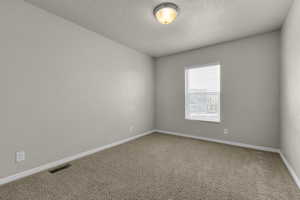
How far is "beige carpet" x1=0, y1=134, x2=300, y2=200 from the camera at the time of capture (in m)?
1.59

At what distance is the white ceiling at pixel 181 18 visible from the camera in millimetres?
2031

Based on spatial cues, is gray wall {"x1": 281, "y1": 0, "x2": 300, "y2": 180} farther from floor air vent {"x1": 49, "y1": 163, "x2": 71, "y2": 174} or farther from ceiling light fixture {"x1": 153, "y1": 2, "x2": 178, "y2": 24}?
floor air vent {"x1": 49, "y1": 163, "x2": 71, "y2": 174}

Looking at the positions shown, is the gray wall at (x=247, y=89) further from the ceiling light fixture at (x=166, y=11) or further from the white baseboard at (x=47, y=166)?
the white baseboard at (x=47, y=166)

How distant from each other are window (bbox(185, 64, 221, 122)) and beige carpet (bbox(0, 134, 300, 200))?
1.21m

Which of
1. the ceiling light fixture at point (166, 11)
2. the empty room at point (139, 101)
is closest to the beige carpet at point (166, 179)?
the empty room at point (139, 101)

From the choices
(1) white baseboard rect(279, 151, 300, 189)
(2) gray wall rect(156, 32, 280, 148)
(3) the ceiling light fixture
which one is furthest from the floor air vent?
(1) white baseboard rect(279, 151, 300, 189)

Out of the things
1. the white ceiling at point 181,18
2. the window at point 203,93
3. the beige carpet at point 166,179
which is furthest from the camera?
the window at point 203,93

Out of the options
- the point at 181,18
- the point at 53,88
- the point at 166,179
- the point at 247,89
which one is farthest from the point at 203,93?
the point at 53,88

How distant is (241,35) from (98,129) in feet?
13.0

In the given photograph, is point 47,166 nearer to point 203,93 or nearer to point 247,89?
point 203,93

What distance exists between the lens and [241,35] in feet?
9.85

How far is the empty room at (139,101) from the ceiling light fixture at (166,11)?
0.01 metres

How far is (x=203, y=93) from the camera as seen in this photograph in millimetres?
3885

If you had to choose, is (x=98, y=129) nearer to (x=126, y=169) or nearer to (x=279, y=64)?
(x=126, y=169)
